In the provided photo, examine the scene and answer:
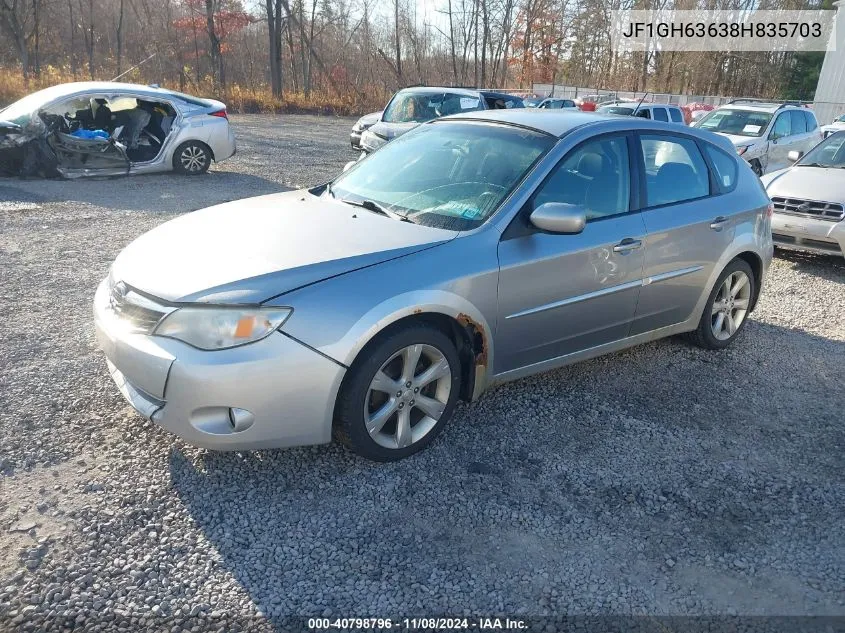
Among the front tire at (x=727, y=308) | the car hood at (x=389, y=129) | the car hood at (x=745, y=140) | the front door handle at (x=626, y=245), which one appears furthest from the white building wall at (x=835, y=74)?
the front door handle at (x=626, y=245)

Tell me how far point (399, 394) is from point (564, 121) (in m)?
2.08

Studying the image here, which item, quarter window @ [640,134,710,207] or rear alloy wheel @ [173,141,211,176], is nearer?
quarter window @ [640,134,710,207]

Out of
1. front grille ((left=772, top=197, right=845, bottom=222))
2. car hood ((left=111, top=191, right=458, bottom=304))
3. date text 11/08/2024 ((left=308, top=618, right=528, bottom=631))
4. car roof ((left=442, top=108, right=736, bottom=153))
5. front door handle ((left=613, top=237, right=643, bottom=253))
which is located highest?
car roof ((left=442, top=108, right=736, bottom=153))

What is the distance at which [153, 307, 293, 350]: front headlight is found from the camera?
113 inches

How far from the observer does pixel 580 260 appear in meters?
3.78

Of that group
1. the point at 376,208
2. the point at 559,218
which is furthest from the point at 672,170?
the point at 376,208

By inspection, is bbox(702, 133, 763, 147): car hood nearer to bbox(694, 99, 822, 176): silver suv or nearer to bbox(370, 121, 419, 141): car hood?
bbox(694, 99, 822, 176): silver suv

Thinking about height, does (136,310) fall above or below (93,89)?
below

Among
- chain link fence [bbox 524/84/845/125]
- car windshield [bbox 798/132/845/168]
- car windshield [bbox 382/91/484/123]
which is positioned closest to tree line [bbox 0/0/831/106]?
chain link fence [bbox 524/84/845/125]

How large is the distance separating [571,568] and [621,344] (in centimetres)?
190

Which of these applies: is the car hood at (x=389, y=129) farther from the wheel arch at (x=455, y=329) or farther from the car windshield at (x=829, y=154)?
the wheel arch at (x=455, y=329)

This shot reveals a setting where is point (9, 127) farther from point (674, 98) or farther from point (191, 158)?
point (674, 98)

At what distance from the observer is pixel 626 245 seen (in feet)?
13.1

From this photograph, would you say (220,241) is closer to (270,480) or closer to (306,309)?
(306,309)
